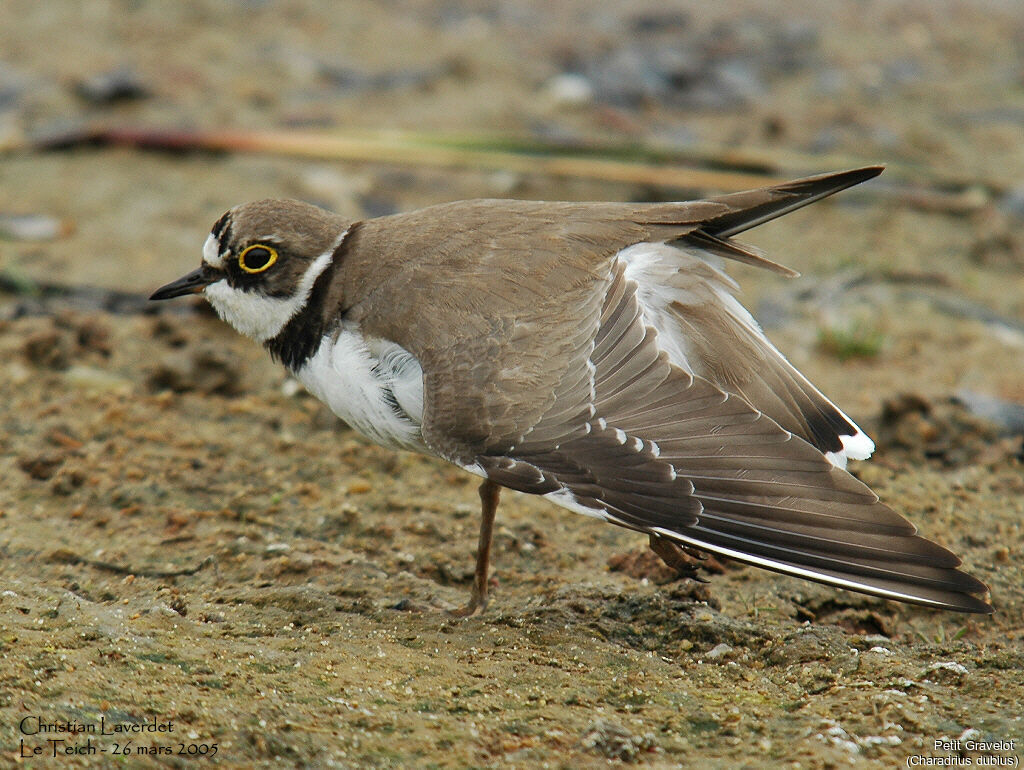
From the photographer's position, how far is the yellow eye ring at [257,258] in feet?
16.4

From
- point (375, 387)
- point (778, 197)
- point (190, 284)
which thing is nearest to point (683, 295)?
point (778, 197)

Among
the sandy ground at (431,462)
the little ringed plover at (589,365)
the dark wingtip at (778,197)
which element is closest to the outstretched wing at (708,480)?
the little ringed plover at (589,365)

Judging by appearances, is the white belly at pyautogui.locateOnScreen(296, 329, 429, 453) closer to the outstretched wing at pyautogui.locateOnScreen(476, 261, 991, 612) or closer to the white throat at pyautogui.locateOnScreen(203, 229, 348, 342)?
the white throat at pyautogui.locateOnScreen(203, 229, 348, 342)

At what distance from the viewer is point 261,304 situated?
5016mm

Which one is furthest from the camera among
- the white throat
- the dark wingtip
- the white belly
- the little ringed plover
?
the white throat

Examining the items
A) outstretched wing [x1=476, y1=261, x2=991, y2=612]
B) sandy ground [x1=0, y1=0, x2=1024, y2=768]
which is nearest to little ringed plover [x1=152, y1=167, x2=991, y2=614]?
outstretched wing [x1=476, y1=261, x2=991, y2=612]

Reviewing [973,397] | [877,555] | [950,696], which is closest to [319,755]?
[877,555]

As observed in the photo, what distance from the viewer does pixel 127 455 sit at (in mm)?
5418

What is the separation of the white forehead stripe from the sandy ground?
949 millimetres

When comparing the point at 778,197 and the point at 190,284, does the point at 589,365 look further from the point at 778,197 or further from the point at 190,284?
the point at 190,284

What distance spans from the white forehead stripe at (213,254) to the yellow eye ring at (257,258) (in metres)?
0.12

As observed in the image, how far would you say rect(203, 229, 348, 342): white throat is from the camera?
4941 mm

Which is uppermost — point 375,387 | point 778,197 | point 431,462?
point 778,197

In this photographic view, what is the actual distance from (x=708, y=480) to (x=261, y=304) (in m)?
2.17
